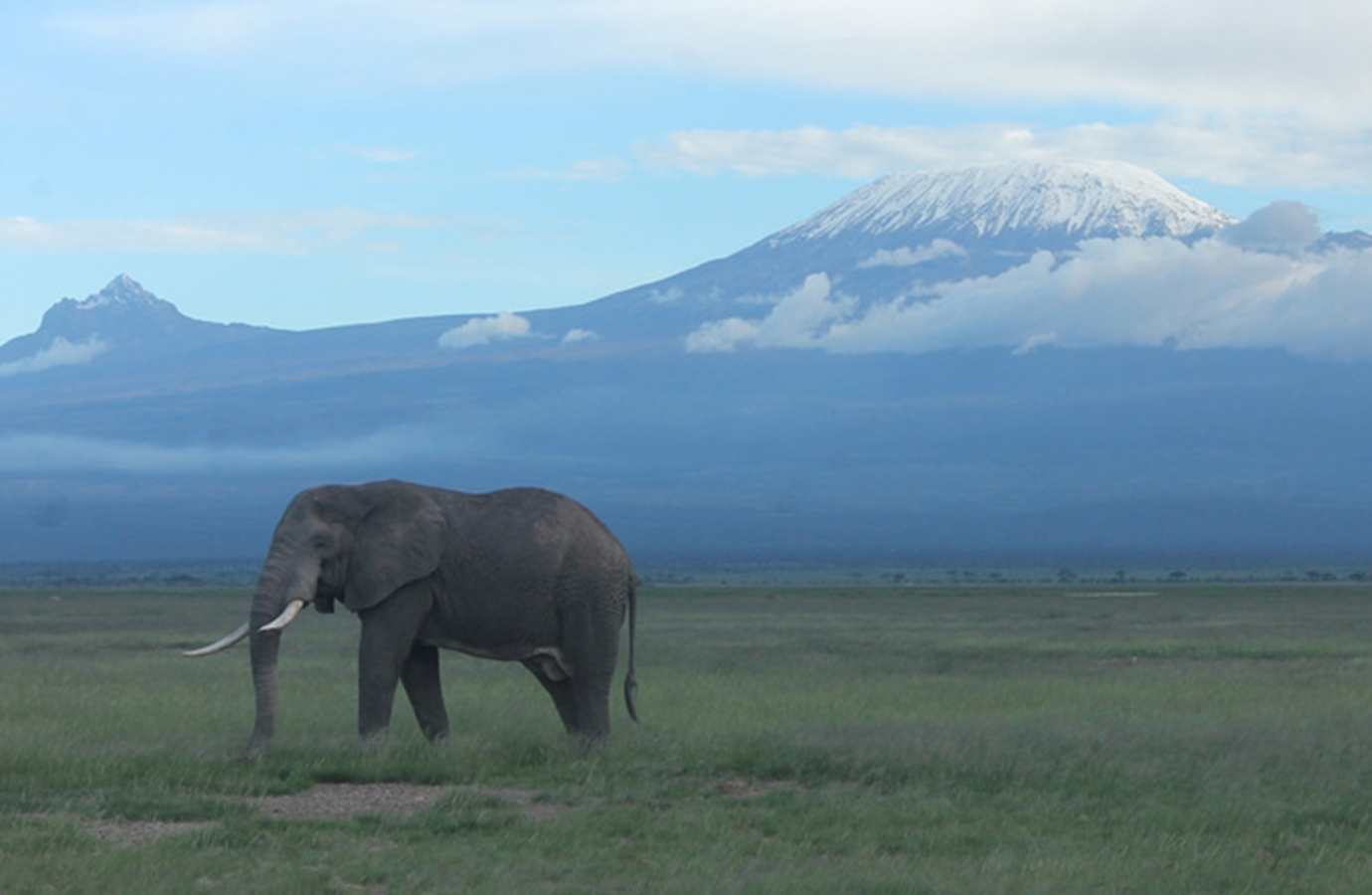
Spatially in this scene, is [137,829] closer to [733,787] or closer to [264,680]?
[264,680]

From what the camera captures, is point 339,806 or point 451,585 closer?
point 339,806

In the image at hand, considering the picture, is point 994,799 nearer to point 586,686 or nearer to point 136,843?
point 586,686

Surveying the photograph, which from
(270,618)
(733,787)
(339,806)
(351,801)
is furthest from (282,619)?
(733,787)

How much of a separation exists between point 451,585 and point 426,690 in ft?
3.87

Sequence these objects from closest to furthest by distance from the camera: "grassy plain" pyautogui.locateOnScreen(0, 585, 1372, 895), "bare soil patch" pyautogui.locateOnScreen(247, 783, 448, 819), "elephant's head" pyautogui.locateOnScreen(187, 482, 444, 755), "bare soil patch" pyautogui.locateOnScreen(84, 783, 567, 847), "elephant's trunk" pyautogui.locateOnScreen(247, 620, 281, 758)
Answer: "grassy plain" pyautogui.locateOnScreen(0, 585, 1372, 895) < "bare soil patch" pyautogui.locateOnScreen(84, 783, 567, 847) < "bare soil patch" pyautogui.locateOnScreen(247, 783, 448, 819) < "elephant's trunk" pyautogui.locateOnScreen(247, 620, 281, 758) < "elephant's head" pyautogui.locateOnScreen(187, 482, 444, 755)

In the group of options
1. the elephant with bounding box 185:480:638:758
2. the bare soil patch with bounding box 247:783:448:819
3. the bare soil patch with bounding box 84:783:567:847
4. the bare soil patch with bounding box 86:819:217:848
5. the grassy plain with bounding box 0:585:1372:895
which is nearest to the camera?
the grassy plain with bounding box 0:585:1372:895

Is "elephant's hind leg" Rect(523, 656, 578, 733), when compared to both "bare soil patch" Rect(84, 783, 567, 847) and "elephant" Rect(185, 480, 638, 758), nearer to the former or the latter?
"elephant" Rect(185, 480, 638, 758)

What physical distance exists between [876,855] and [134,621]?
1786 inches

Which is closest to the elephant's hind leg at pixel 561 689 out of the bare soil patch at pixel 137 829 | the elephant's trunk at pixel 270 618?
the elephant's trunk at pixel 270 618

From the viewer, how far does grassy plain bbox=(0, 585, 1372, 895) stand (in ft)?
44.1

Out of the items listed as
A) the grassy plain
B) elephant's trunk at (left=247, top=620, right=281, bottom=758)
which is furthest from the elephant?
the grassy plain

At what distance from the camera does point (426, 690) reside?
20203 millimetres

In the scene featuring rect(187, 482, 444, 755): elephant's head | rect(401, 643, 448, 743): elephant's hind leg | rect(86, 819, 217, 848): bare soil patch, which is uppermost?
rect(187, 482, 444, 755): elephant's head

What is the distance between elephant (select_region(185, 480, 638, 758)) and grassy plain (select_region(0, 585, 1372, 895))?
0.68m
